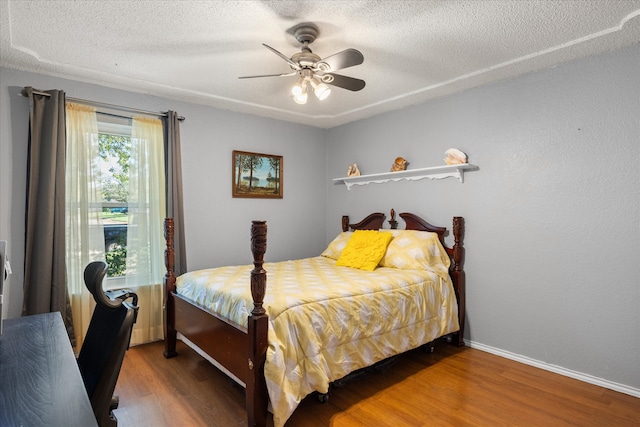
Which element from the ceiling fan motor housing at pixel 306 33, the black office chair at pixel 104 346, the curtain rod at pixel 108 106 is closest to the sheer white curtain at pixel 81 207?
the curtain rod at pixel 108 106

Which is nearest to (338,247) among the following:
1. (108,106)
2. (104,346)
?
(108,106)

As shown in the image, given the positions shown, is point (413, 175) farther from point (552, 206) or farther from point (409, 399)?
point (409, 399)

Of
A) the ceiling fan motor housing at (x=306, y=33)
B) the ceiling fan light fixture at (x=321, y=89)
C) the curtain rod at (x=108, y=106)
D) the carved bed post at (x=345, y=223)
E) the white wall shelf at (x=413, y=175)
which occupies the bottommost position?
the carved bed post at (x=345, y=223)

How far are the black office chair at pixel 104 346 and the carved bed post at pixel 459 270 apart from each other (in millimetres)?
2822

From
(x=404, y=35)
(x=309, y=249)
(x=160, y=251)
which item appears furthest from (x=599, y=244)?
(x=160, y=251)

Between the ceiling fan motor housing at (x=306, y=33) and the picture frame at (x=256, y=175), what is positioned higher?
the ceiling fan motor housing at (x=306, y=33)

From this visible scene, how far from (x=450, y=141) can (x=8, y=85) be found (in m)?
3.82

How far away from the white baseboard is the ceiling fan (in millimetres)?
2543

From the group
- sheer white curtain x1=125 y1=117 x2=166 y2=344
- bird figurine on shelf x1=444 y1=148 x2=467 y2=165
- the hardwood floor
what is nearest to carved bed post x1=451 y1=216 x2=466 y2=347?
the hardwood floor

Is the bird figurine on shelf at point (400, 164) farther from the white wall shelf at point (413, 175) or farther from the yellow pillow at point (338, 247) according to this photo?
the yellow pillow at point (338, 247)

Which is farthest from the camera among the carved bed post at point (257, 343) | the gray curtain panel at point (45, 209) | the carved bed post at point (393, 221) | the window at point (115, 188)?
the carved bed post at point (393, 221)

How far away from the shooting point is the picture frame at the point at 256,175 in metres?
4.00

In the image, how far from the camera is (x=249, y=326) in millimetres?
1971

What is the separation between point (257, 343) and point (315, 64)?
1744mm
